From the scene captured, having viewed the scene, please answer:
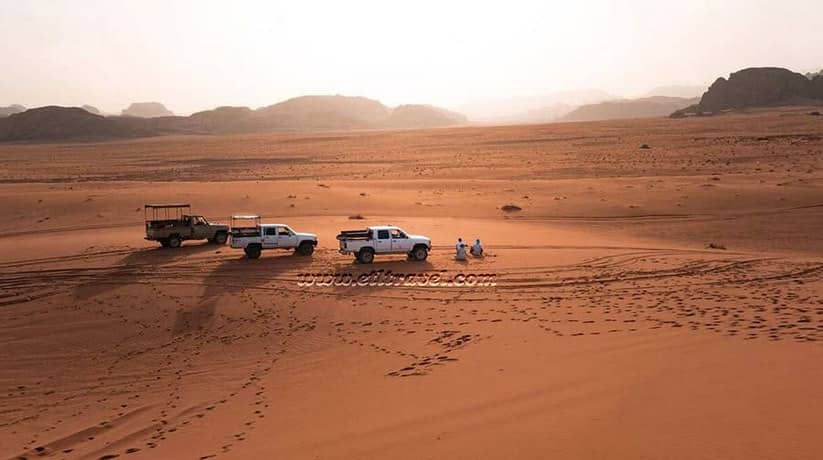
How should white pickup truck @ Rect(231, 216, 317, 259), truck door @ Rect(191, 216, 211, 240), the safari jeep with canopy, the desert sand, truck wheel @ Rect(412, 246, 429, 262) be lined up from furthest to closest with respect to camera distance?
truck door @ Rect(191, 216, 211, 240) → the safari jeep with canopy → white pickup truck @ Rect(231, 216, 317, 259) → truck wheel @ Rect(412, 246, 429, 262) → the desert sand

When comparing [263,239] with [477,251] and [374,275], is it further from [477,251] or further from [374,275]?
[477,251]

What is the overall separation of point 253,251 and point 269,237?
77cm

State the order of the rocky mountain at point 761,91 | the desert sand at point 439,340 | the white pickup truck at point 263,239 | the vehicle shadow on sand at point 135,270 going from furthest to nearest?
the rocky mountain at point 761,91 → the white pickup truck at point 263,239 → the vehicle shadow on sand at point 135,270 → the desert sand at point 439,340

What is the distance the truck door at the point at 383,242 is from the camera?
22750 mm

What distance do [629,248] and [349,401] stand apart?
1649 cm

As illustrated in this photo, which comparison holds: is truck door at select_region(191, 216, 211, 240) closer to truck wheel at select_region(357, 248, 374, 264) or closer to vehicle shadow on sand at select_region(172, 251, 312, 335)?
vehicle shadow on sand at select_region(172, 251, 312, 335)

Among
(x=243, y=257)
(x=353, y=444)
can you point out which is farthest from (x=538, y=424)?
(x=243, y=257)

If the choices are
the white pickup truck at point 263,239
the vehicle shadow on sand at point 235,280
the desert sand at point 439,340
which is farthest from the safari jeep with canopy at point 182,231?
the white pickup truck at point 263,239

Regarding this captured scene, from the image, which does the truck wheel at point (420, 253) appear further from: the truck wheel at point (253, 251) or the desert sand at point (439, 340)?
the truck wheel at point (253, 251)

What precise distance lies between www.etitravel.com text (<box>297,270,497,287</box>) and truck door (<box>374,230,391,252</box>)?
1.31 metres

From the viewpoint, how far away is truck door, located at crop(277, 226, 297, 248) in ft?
77.6

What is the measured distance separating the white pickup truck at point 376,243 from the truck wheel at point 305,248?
183cm

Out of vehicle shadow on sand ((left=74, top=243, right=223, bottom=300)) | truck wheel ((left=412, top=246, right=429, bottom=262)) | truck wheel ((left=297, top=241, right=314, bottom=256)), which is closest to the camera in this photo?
vehicle shadow on sand ((left=74, top=243, right=223, bottom=300))

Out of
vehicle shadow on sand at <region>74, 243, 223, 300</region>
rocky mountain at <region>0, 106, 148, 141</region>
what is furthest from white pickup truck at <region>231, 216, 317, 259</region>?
rocky mountain at <region>0, 106, 148, 141</region>
